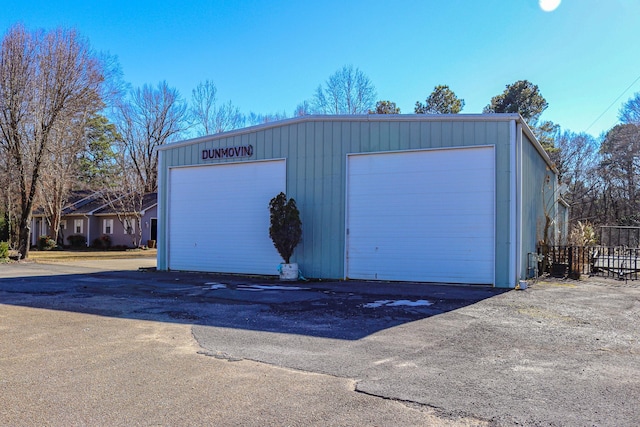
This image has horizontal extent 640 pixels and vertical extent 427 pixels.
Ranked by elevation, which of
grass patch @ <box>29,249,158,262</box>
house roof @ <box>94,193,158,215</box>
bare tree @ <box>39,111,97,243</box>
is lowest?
grass patch @ <box>29,249,158,262</box>

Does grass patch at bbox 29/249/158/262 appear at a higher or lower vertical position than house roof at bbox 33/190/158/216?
lower

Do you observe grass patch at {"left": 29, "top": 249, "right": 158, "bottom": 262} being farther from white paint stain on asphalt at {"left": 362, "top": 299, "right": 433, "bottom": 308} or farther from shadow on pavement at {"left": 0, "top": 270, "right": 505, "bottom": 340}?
white paint stain on asphalt at {"left": 362, "top": 299, "right": 433, "bottom": 308}

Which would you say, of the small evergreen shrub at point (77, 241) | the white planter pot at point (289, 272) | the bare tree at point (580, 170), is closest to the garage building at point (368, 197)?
the white planter pot at point (289, 272)

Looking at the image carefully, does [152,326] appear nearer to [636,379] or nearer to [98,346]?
[98,346]

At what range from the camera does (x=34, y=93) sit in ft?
65.3

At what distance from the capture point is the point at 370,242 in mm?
12148

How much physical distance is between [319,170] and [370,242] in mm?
2502

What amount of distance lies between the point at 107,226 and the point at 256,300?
102ft

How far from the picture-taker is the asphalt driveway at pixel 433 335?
364 centimetres


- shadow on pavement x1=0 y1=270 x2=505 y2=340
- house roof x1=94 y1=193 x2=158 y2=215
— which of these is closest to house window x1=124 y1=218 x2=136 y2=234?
house roof x1=94 y1=193 x2=158 y2=215

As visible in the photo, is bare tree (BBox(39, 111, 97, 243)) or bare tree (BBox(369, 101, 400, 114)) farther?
bare tree (BBox(369, 101, 400, 114))

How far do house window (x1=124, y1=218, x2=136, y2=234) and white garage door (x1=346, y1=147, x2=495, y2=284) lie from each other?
26424 mm

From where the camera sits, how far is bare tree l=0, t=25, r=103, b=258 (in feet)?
64.4

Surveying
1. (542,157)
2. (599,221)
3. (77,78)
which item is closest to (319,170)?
(542,157)
